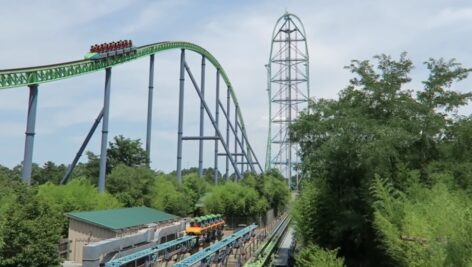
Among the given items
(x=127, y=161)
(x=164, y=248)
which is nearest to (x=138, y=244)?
(x=164, y=248)

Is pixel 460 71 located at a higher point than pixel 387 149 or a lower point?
higher

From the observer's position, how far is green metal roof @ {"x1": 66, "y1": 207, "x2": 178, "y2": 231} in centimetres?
1961

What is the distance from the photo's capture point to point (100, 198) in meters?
26.5

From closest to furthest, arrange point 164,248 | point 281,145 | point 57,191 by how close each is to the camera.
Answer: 1. point 164,248
2. point 57,191
3. point 281,145

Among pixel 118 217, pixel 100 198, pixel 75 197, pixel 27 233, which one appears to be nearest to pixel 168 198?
pixel 100 198

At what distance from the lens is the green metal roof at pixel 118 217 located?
19.6 metres

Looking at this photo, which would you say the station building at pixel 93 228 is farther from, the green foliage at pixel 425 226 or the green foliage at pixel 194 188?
the green foliage at pixel 194 188

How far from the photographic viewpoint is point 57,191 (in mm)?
24000

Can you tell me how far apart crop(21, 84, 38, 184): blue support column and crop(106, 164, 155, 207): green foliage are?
781 centimetres

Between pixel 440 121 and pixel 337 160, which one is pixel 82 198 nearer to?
pixel 337 160

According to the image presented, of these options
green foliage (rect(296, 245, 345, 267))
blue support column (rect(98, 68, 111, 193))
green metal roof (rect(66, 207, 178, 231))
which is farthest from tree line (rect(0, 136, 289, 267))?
green foliage (rect(296, 245, 345, 267))

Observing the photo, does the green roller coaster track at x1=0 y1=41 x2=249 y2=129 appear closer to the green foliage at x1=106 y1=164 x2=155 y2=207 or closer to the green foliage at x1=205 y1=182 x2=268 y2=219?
the green foliage at x1=106 y1=164 x2=155 y2=207

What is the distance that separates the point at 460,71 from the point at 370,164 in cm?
501

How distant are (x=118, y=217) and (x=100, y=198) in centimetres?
525
